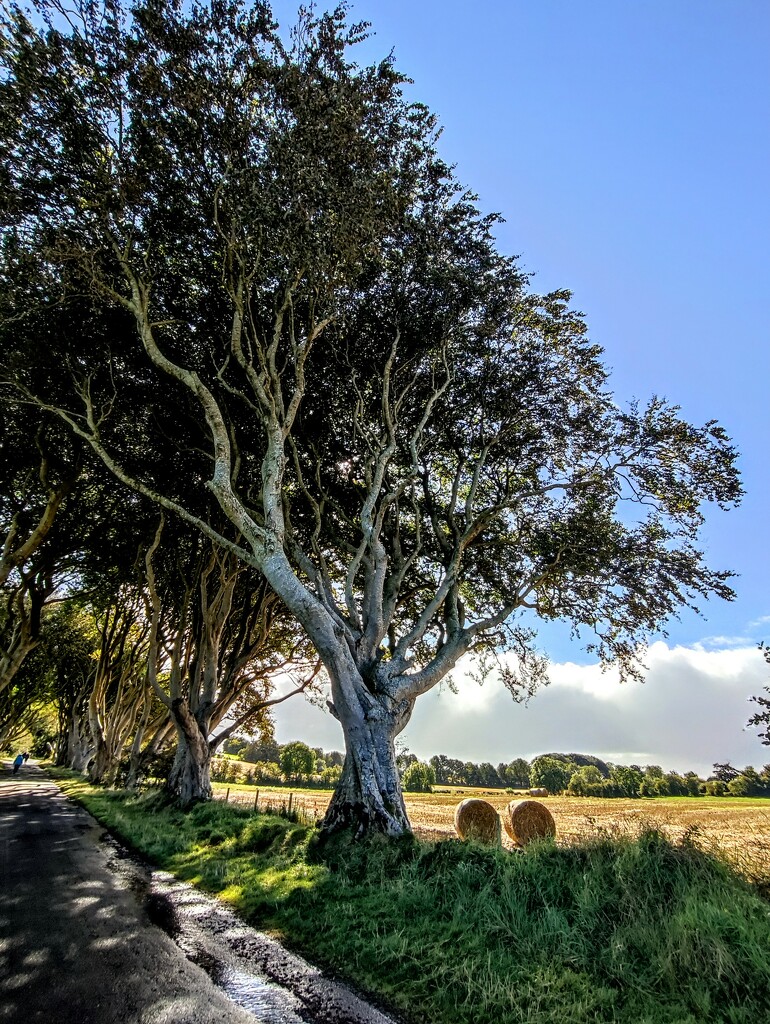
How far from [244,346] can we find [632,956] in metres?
13.5

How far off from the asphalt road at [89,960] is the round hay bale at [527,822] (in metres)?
12.7

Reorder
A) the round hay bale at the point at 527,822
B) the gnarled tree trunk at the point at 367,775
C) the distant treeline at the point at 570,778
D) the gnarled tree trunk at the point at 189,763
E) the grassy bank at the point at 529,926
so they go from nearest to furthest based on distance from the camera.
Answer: the grassy bank at the point at 529,926
the gnarled tree trunk at the point at 367,775
the round hay bale at the point at 527,822
the gnarled tree trunk at the point at 189,763
the distant treeline at the point at 570,778

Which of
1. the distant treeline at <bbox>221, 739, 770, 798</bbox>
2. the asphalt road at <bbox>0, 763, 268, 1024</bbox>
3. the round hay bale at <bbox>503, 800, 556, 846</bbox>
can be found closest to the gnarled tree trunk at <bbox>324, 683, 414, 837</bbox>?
the asphalt road at <bbox>0, 763, 268, 1024</bbox>

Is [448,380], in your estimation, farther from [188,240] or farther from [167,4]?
[167,4]

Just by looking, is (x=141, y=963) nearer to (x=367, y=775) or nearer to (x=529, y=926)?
(x=529, y=926)

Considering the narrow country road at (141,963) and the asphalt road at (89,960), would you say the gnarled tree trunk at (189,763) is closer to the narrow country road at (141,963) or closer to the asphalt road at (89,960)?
the asphalt road at (89,960)

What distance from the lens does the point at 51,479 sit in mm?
17578

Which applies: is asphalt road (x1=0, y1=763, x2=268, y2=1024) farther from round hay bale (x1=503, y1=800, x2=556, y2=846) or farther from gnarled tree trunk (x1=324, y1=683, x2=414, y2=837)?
round hay bale (x1=503, y1=800, x2=556, y2=846)

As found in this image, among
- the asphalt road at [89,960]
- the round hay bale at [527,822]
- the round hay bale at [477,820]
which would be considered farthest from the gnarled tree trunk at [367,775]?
the round hay bale at [527,822]

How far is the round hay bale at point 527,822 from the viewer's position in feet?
54.4

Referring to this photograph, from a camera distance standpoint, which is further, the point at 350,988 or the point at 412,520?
the point at 412,520

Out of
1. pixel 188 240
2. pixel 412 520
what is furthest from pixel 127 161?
pixel 412 520

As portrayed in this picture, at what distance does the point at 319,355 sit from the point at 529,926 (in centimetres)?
1334

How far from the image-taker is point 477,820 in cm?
1567
